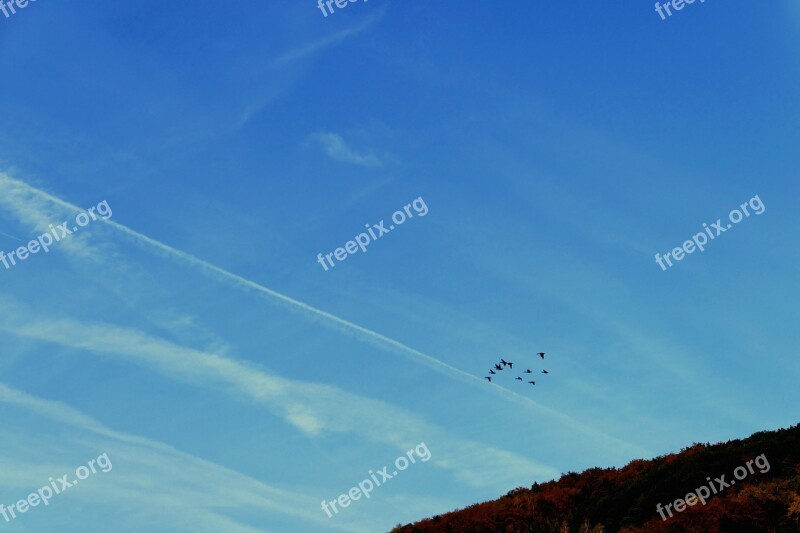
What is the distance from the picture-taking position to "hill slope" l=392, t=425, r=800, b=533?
62.8ft

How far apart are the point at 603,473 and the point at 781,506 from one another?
787 cm

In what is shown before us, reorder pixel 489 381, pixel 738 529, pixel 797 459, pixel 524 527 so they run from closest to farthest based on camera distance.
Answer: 1. pixel 738 529
2. pixel 797 459
3. pixel 524 527
4. pixel 489 381

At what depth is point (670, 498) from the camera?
21562 millimetres

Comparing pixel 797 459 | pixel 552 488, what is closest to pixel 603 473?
pixel 552 488

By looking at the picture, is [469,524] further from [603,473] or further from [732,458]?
[732,458]

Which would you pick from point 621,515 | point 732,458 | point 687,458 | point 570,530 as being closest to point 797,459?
point 732,458

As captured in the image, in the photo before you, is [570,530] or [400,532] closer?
[570,530]

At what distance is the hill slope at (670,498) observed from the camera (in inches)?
754

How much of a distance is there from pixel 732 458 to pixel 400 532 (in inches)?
436

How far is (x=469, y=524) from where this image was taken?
2461 cm

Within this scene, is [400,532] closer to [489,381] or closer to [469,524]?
[469,524]

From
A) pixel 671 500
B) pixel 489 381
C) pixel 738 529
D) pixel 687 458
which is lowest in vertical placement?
pixel 738 529

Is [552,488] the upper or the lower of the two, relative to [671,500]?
upper

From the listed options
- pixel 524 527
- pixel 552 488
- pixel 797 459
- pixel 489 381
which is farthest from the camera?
pixel 489 381
